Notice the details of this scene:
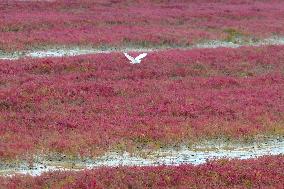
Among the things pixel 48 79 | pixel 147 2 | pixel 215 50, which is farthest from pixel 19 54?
pixel 147 2

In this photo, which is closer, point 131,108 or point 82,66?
point 131,108

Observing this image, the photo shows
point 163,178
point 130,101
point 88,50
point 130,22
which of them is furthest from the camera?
point 130,22

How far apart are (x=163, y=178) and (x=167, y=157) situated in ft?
10.2

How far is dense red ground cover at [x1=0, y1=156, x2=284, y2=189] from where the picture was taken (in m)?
15.2

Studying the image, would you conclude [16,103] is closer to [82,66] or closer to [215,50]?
[82,66]

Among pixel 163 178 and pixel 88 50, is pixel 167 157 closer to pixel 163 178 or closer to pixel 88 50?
pixel 163 178

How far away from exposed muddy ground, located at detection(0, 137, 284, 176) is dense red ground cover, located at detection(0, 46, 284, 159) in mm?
456

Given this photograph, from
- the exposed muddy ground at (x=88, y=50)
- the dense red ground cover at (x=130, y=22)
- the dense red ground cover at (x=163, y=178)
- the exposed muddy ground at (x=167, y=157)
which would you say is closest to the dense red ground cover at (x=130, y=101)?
the exposed muddy ground at (x=167, y=157)

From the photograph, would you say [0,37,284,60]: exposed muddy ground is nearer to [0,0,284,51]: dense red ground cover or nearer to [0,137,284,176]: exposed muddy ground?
[0,0,284,51]: dense red ground cover

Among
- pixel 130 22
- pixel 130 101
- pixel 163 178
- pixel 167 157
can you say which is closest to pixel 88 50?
pixel 130 22

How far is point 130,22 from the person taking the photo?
4719 centimetres

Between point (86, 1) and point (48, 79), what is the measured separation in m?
30.6

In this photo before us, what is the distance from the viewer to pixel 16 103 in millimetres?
22812

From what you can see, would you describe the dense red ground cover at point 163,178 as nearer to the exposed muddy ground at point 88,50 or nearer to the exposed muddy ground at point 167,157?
the exposed muddy ground at point 167,157
